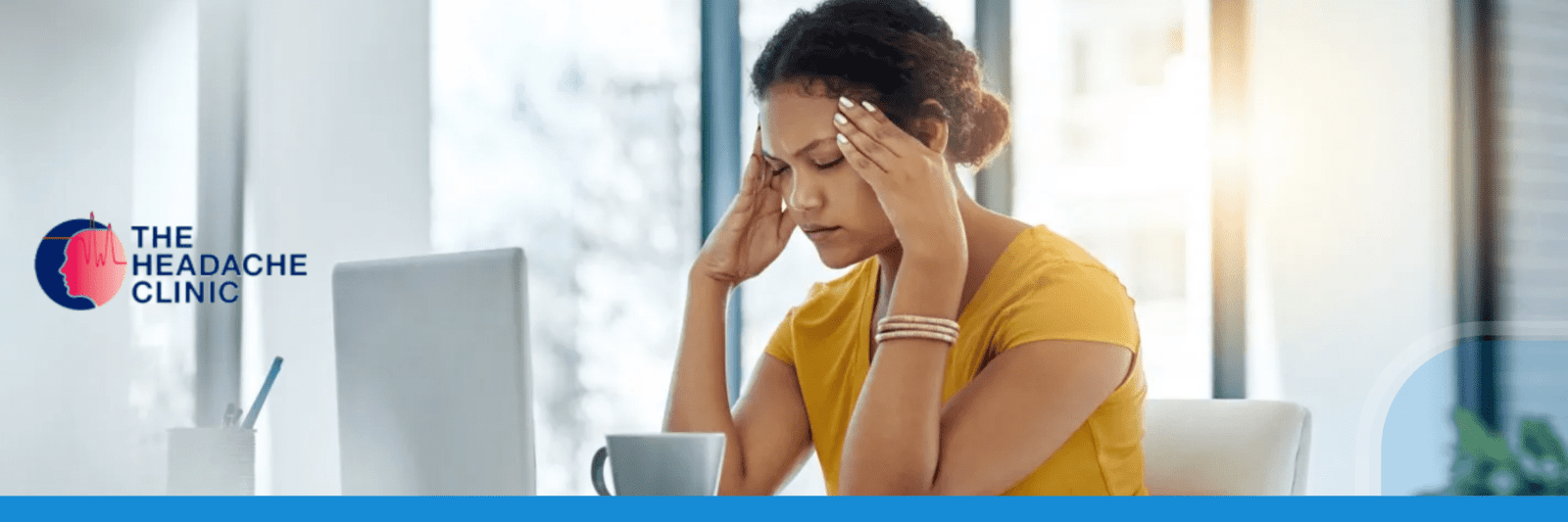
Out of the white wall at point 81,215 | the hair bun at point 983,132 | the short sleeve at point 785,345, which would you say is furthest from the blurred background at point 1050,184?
the short sleeve at point 785,345

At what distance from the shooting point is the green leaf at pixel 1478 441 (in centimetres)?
193

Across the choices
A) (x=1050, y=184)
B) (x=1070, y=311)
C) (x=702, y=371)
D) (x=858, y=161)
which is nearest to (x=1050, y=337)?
(x=1070, y=311)

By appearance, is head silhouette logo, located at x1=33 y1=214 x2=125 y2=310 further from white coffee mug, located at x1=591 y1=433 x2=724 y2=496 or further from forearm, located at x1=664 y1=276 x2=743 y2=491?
white coffee mug, located at x1=591 y1=433 x2=724 y2=496

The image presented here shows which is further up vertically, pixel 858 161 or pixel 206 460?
pixel 858 161

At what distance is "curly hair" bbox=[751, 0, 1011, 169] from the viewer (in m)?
1.26

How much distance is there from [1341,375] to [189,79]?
2.55 metres

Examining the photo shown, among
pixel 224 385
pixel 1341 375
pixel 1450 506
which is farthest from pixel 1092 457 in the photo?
pixel 224 385

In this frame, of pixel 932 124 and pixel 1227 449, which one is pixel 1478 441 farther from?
pixel 932 124

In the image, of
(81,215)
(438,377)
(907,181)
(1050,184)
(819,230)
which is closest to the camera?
(438,377)

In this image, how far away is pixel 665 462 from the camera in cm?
84

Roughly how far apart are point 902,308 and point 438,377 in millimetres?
415

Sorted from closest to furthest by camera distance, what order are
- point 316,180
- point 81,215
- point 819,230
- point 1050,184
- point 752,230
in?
point 819,230
point 752,230
point 81,215
point 316,180
point 1050,184

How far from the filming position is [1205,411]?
4.66 ft

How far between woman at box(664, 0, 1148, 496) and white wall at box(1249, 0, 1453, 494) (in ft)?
4.89
